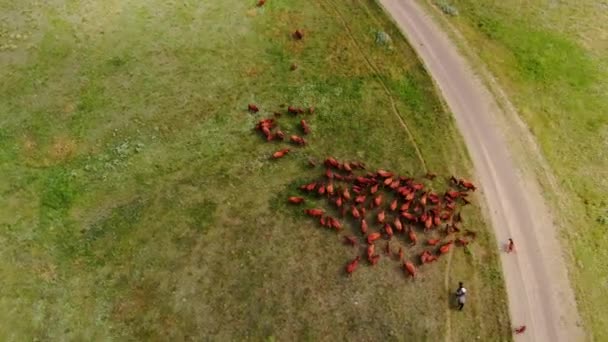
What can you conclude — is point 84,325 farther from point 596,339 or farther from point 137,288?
point 596,339

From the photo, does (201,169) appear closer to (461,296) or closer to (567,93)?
(461,296)

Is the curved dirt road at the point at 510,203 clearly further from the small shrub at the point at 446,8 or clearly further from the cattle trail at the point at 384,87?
the cattle trail at the point at 384,87

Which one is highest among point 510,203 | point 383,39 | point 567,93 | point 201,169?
point 567,93

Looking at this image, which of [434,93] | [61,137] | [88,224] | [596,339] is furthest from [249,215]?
[596,339]

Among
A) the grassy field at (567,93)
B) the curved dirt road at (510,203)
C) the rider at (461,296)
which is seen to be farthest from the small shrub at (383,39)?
the rider at (461,296)

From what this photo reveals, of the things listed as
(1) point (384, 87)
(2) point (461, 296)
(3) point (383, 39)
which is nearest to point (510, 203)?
(2) point (461, 296)

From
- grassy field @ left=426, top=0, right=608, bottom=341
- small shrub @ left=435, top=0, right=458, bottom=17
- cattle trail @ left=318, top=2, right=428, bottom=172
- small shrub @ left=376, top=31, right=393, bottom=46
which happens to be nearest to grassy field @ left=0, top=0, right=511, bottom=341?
cattle trail @ left=318, top=2, right=428, bottom=172

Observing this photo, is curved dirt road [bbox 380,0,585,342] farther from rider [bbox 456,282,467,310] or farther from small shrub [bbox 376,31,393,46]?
rider [bbox 456,282,467,310]
